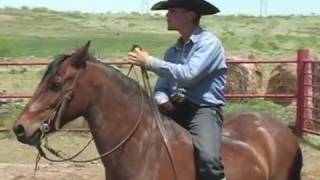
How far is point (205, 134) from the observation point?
5109 mm

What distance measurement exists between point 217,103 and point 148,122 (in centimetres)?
49

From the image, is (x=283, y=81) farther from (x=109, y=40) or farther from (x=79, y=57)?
(x=109, y=40)

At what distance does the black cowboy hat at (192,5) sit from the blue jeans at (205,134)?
63cm

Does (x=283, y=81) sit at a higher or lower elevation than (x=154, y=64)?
lower

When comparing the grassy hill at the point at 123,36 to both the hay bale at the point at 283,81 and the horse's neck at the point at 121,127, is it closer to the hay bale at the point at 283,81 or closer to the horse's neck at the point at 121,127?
the hay bale at the point at 283,81

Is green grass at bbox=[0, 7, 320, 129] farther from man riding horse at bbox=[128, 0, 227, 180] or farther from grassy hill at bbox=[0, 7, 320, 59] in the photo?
man riding horse at bbox=[128, 0, 227, 180]

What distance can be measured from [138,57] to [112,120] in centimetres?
41

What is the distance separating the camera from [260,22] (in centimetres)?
8412

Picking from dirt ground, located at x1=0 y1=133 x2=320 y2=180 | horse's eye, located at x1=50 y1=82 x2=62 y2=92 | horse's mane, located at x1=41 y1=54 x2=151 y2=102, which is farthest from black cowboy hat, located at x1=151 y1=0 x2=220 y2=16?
dirt ground, located at x1=0 y1=133 x2=320 y2=180

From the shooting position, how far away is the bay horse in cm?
471

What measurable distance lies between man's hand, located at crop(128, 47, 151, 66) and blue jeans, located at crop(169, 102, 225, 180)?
1.54 feet

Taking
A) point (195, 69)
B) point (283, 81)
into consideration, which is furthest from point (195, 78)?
point (283, 81)

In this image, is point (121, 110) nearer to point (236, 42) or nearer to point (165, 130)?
point (165, 130)

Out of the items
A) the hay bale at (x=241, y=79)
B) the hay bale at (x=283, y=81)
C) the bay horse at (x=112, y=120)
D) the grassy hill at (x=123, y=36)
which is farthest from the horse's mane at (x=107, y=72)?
the grassy hill at (x=123, y=36)
